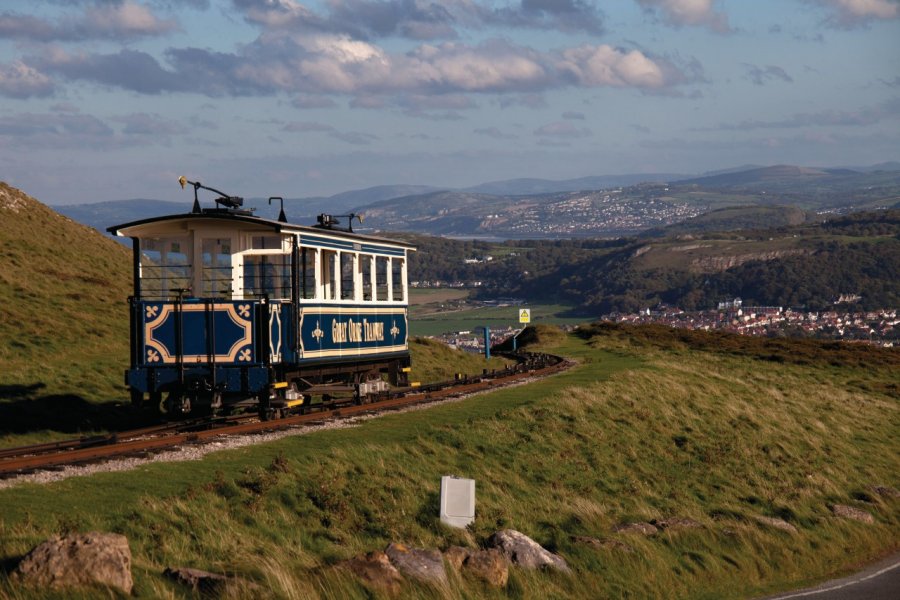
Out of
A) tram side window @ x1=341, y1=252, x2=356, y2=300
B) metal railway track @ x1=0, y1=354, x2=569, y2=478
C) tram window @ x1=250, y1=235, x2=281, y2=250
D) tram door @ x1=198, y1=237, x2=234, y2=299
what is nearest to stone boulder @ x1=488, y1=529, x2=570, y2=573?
metal railway track @ x1=0, y1=354, x2=569, y2=478

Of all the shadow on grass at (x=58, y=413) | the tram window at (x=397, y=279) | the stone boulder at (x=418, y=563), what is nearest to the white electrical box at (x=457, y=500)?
the stone boulder at (x=418, y=563)

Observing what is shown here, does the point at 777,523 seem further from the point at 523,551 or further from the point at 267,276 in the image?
the point at 267,276

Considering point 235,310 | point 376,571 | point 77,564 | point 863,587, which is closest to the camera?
point 77,564

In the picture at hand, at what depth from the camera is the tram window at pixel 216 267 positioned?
2450cm

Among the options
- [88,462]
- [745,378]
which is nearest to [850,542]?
[88,462]

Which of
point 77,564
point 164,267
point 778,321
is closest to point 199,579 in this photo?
point 77,564

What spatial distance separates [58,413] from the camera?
27.6m

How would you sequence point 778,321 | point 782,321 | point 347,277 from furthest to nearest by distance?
point 778,321, point 782,321, point 347,277

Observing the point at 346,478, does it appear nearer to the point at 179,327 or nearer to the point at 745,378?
the point at 179,327

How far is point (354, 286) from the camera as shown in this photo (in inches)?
1086

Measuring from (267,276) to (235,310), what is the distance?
1.39 metres

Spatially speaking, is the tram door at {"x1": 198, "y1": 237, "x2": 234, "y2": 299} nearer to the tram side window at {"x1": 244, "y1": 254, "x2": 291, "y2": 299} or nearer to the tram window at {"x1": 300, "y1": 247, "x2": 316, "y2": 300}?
the tram side window at {"x1": 244, "y1": 254, "x2": 291, "y2": 299}

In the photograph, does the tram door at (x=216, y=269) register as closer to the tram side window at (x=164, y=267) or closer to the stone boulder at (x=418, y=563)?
the tram side window at (x=164, y=267)

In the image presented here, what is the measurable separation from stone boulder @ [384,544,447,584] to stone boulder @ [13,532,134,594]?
131 inches
